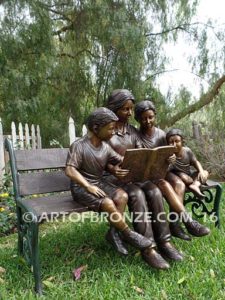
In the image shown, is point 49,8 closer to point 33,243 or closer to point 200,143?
point 200,143

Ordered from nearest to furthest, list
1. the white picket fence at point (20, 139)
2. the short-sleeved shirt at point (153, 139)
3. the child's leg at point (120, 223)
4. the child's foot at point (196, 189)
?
the child's leg at point (120, 223) → the short-sleeved shirt at point (153, 139) → the child's foot at point (196, 189) → the white picket fence at point (20, 139)

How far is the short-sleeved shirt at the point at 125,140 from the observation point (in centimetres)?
273

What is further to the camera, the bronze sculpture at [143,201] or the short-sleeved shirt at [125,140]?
the short-sleeved shirt at [125,140]

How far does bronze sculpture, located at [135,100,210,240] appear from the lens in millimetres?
2650

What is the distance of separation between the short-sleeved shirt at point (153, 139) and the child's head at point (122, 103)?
260 millimetres

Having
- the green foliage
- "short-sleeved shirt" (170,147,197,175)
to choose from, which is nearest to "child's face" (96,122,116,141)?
"short-sleeved shirt" (170,147,197,175)

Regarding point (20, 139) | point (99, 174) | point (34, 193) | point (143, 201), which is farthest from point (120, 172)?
point (20, 139)

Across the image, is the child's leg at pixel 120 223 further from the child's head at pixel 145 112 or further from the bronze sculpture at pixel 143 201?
the child's head at pixel 145 112

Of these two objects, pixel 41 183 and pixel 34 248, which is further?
pixel 41 183

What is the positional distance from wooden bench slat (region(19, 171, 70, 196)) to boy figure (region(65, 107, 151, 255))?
1.32ft

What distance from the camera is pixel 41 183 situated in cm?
282

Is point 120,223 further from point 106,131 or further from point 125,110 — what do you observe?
point 125,110

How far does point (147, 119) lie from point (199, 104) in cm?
575

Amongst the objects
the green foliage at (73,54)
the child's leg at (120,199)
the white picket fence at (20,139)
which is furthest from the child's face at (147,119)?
the green foliage at (73,54)
